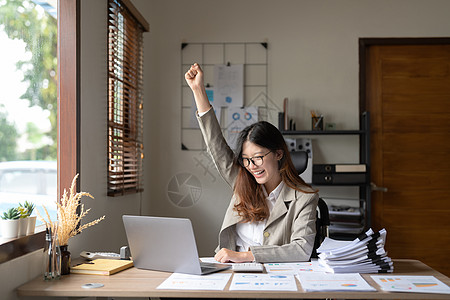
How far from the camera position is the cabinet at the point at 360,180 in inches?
140

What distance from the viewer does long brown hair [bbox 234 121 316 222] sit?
2293 mm

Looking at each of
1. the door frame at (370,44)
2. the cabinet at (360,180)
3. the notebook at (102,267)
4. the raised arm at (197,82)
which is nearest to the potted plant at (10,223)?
the notebook at (102,267)

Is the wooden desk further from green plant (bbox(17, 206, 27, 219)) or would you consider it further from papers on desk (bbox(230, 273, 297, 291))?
green plant (bbox(17, 206, 27, 219))

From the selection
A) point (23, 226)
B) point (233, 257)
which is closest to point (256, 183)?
point (233, 257)

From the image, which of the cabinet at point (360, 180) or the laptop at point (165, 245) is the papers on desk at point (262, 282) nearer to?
the laptop at point (165, 245)

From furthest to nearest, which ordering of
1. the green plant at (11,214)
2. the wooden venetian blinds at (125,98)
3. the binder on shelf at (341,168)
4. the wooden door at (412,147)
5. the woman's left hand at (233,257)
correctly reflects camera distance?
the wooden door at (412,147), the binder on shelf at (341,168), the wooden venetian blinds at (125,98), the woman's left hand at (233,257), the green plant at (11,214)

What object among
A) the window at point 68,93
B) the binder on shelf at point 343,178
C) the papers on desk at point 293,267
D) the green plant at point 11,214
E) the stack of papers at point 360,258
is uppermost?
the window at point 68,93

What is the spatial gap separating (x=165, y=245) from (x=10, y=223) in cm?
57

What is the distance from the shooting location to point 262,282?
68.6 inches

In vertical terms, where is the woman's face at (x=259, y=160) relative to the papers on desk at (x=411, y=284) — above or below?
above

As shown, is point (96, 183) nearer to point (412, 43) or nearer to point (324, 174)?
point (324, 174)

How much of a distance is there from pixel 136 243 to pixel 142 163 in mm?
1797

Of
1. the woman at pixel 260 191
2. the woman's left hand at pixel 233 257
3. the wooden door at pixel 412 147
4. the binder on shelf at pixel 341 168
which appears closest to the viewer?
the woman's left hand at pixel 233 257

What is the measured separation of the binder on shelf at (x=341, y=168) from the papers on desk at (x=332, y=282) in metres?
1.74
